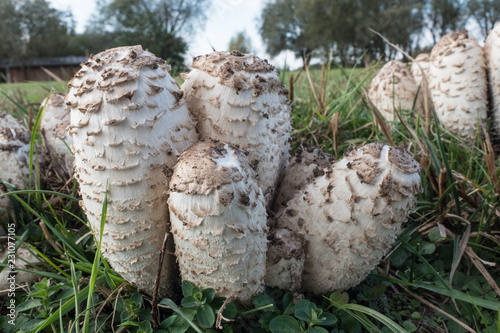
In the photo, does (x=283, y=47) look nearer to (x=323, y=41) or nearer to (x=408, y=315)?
(x=323, y=41)

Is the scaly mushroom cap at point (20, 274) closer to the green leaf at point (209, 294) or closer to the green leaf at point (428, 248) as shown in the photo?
the green leaf at point (209, 294)

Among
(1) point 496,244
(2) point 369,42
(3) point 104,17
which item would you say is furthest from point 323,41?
(1) point 496,244

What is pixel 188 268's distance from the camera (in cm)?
142

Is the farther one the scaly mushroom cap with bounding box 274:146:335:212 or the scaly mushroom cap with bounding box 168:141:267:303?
the scaly mushroom cap with bounding box 274:146:335:212

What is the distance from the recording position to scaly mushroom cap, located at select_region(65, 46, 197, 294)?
4.28 ft

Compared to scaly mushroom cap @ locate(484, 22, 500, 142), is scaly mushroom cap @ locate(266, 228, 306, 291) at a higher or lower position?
lower

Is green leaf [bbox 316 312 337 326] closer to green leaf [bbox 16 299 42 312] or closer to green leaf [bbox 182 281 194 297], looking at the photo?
green leaf [bbox 182 281 194 297]

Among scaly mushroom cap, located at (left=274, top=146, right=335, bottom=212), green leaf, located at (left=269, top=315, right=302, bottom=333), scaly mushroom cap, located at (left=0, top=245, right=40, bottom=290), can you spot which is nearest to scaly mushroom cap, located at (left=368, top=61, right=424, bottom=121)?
scaly mushroom cap, located at (left=274, top=146, right=335, bottom=212)

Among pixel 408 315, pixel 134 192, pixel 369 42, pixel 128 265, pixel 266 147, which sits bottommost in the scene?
pixel 408 315

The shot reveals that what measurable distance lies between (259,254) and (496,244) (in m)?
1.46

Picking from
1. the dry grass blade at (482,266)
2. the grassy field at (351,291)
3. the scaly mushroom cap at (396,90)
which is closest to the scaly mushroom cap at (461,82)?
the scaly mushroom cap at (396,90)

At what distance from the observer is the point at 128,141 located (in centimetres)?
131

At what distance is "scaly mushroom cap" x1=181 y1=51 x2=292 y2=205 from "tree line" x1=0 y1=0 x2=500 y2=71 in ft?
82.4

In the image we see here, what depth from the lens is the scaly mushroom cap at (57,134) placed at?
2479 mm
